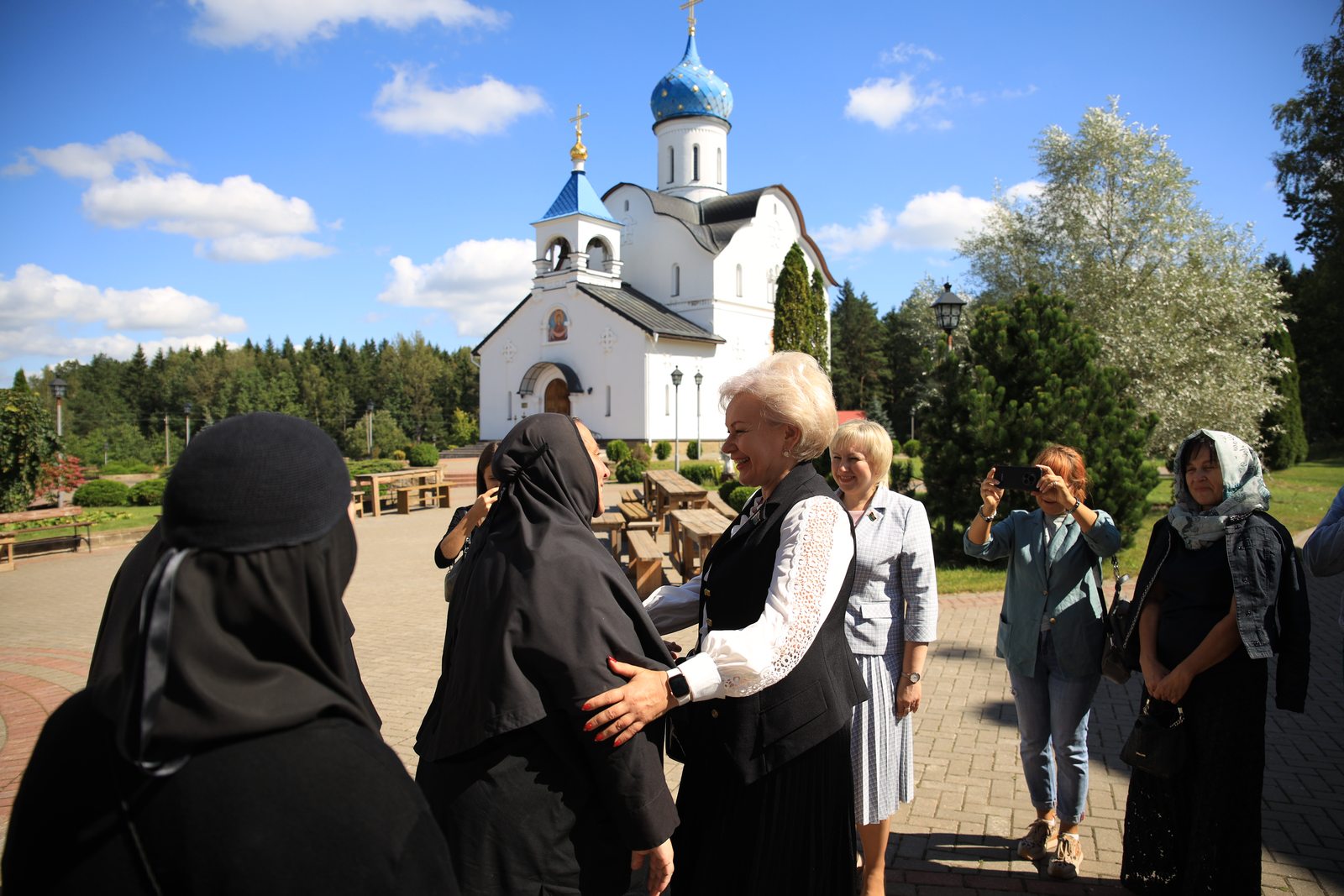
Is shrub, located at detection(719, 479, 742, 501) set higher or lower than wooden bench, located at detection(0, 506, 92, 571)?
higher

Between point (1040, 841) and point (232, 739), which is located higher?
point (232, 739)

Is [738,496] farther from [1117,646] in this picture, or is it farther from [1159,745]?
[1159,745]

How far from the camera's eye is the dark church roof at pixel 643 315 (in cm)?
3416

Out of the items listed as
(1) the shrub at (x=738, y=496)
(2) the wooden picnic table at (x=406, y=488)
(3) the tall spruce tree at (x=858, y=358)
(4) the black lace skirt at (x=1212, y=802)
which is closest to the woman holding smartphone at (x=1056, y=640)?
(4) the black lace skirt at (x=1212, y=802)

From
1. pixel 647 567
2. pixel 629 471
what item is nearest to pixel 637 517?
pixel 647 567

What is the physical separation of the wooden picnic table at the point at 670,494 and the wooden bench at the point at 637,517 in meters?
0.85

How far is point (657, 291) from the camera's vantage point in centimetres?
3972

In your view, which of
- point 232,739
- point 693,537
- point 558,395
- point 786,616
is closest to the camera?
point 232,739

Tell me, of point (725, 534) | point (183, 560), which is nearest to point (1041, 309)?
point (725, 534)

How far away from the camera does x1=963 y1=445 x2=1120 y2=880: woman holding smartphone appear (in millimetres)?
3701

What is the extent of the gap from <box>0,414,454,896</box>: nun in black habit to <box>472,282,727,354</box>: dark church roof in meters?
32.5

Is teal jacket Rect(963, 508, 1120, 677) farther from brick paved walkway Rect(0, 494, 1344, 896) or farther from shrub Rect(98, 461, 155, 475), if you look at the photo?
shrub Rect(98, 461, 155, 475)

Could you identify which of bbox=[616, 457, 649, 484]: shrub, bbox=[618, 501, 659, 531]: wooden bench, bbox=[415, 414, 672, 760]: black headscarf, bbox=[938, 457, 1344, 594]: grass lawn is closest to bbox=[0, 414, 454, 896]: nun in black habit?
bbox=[415, 414, 672, 760]: black headscarf

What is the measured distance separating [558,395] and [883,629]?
33922 millimetres
